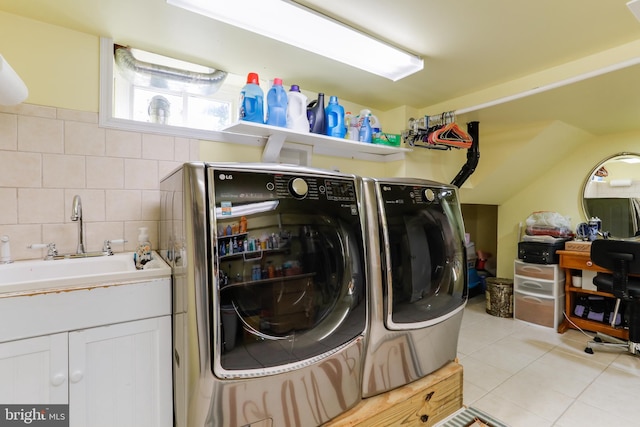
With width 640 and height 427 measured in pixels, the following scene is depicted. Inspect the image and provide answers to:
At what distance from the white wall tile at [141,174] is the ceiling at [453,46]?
729mm

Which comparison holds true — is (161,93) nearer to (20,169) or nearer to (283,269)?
(20,169)

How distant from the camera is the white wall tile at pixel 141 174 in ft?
6.02

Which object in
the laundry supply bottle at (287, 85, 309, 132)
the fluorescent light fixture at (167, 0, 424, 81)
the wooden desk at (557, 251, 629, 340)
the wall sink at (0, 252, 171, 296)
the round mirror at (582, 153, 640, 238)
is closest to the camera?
the wall sink at (0, 252, 171, 296)

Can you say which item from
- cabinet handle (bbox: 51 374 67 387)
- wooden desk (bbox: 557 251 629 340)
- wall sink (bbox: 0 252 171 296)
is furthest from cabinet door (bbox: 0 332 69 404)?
wooden desk (bbox: 557 251 629 340)

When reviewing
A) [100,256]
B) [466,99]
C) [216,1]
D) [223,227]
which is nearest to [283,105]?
[216,1]

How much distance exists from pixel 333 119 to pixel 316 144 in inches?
9.3

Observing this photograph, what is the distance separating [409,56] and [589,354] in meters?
3.09

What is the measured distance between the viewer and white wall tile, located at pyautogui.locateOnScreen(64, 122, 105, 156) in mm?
1683

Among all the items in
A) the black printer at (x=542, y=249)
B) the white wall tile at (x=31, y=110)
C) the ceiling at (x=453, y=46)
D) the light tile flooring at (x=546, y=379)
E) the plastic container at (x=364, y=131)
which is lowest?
the light tile flooring at (x=546, y=379)

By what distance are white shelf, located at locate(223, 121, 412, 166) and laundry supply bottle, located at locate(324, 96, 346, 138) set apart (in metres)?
0.08

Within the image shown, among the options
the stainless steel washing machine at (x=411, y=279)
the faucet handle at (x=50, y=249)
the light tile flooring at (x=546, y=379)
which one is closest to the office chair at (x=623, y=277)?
the light tile flooring at (x=546, y=379)

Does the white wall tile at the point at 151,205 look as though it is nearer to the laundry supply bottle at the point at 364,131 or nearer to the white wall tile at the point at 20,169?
the white wall tile at the point at 20,169

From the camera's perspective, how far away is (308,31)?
1.66 meters

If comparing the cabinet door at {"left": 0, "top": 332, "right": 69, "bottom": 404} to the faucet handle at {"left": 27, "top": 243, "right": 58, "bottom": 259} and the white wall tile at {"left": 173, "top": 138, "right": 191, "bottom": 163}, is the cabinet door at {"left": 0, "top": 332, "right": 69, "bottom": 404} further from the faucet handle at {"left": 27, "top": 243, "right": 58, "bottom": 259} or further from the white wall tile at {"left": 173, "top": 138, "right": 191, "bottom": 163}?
the white wall tile at {"left": 173, "top": 138, "right": 191, "bottom": 163}
